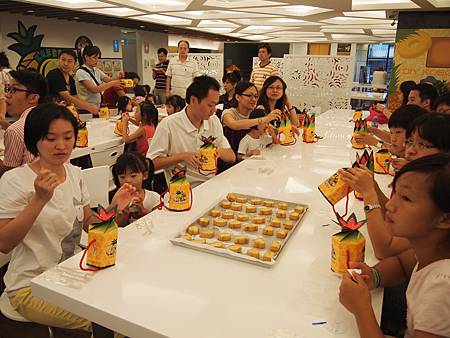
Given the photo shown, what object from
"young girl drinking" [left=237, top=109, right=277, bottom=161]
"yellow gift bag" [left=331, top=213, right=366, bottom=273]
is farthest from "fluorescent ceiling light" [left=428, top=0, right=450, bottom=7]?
"yellow gift bag" [left=331, top=213, right=366, bottom=273]

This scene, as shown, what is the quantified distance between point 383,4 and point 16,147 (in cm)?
503

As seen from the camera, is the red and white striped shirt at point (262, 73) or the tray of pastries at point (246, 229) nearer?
the tray of pastries at point (246, 229)

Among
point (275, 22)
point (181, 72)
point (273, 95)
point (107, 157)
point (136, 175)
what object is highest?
point (275, 22)

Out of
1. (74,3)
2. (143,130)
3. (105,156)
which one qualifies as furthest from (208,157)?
(74,3)

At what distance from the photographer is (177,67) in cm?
606

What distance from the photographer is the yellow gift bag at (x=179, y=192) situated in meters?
1.66

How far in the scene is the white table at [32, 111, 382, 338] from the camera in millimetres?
970

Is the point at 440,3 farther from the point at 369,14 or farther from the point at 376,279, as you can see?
the point at 376,279

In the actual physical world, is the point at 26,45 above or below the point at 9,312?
above

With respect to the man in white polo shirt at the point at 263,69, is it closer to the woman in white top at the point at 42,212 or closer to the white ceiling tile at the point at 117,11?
the white ceiling tile at the point at 117,11

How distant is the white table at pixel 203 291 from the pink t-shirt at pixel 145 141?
6.31ft

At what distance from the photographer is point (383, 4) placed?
17.2ft

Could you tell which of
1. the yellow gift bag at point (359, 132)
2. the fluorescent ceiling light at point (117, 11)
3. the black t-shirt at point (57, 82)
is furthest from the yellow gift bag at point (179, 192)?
the fluorescent ceiling light at point (117, 11)

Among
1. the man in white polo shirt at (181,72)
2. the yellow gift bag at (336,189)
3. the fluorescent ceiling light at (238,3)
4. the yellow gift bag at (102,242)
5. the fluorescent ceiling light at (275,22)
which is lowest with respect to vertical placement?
the yellow gift bag at (102,242)
